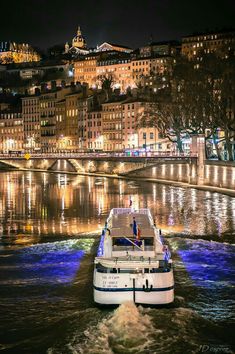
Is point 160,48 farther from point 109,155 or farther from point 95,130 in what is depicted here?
point 109,155

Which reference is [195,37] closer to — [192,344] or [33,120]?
[33,120]

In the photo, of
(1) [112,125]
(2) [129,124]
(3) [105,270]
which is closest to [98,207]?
(3) [105,270]

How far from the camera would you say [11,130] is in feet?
477

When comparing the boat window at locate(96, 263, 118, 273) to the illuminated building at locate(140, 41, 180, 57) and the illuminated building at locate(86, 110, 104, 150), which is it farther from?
the illuminated building at locate(140, 41, 180, 57)

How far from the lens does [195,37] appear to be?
13912cm

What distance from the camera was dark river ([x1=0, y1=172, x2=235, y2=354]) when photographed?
16.9m

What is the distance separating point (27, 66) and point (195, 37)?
2880 inches

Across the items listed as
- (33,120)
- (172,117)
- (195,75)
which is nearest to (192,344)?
(195,75)

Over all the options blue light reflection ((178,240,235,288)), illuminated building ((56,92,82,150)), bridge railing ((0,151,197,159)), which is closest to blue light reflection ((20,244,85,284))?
blue light reflection ((178,240,235,288))

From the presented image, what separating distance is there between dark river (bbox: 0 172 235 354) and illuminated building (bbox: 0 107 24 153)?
102 m

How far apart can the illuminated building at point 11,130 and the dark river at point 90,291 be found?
10168 cm

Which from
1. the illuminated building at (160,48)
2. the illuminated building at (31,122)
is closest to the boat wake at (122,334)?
the illuminated building at (31,122)

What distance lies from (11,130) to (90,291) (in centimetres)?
12680

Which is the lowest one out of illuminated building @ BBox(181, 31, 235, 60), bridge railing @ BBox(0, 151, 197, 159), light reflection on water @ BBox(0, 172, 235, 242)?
light reflection on water @ BBox(0, 172, 235, 242)
